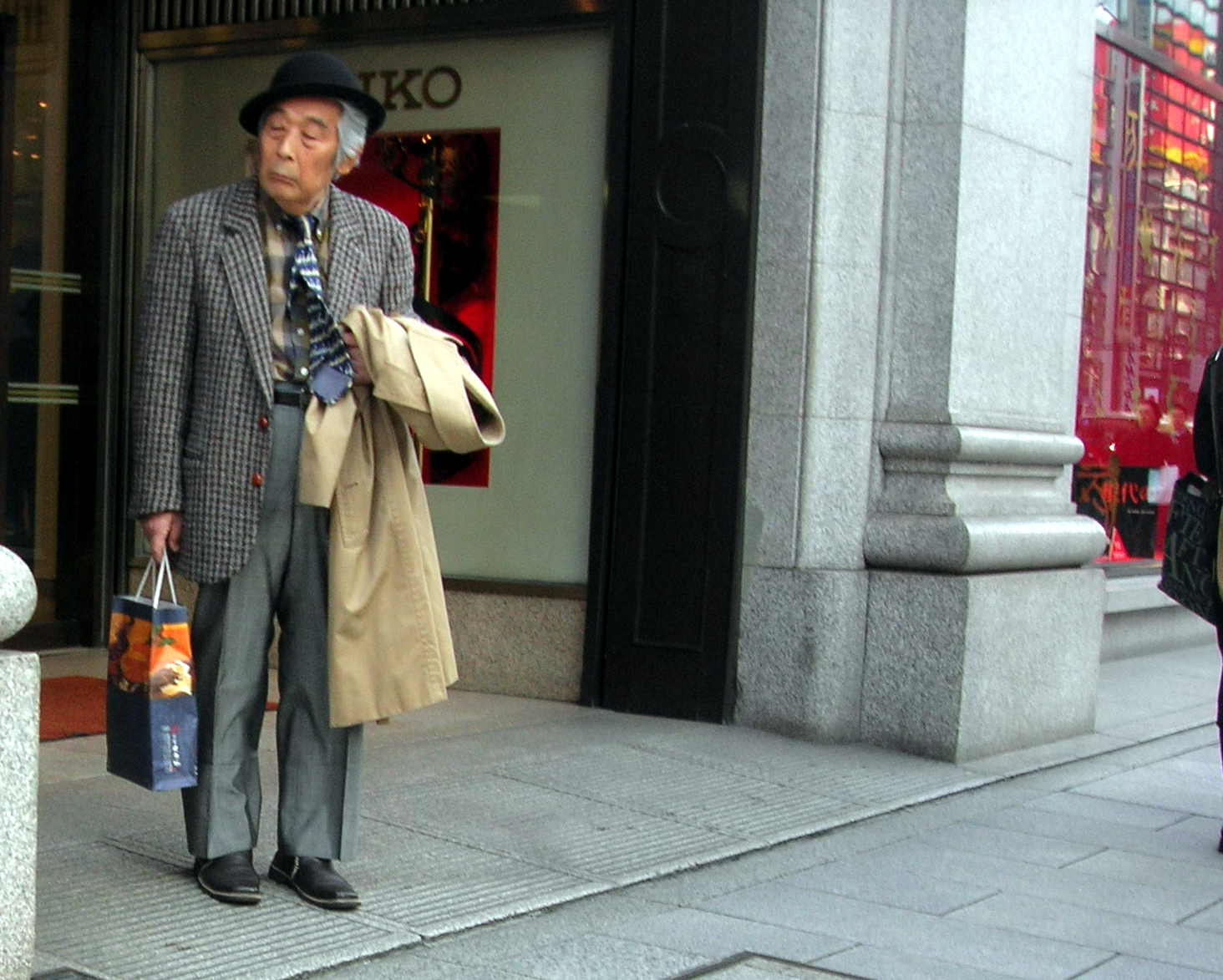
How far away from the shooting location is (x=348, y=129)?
14.1 feet

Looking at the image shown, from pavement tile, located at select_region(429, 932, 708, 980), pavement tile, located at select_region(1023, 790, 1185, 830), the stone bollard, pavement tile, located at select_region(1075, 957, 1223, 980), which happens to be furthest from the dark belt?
pavement tile, located at select_region(1023, 790, 1185, 830)

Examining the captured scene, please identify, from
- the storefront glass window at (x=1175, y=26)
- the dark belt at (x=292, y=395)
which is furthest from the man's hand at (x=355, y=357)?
the storefront glass window at (x=1175, y=26)

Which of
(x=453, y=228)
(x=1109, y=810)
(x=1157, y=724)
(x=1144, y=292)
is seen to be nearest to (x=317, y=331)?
(x=1109, y=810)

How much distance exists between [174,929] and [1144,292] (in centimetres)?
796

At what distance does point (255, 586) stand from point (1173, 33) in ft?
27.4

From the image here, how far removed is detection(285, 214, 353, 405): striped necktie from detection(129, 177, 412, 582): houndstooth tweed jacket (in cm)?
9

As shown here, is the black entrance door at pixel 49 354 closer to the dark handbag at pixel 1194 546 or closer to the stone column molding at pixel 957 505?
the stone column molding at pixel 957 505

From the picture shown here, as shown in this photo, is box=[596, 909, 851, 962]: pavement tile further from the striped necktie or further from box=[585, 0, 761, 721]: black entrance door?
box=[585, 0, 761, 721]: black entrance door

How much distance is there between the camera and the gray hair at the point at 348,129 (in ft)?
14.0

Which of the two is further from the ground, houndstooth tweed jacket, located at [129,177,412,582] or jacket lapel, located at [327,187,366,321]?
jacket lapel, located at [327,187,366,321]

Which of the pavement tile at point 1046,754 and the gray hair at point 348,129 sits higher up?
the gray hair at point 348,129

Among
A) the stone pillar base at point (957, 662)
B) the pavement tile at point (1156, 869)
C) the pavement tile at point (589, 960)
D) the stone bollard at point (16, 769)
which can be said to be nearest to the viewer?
the stone bollard at point (16, 769)

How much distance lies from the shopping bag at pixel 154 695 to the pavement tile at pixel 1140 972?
6.90ft

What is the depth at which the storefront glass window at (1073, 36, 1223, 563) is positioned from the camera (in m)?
9.98
